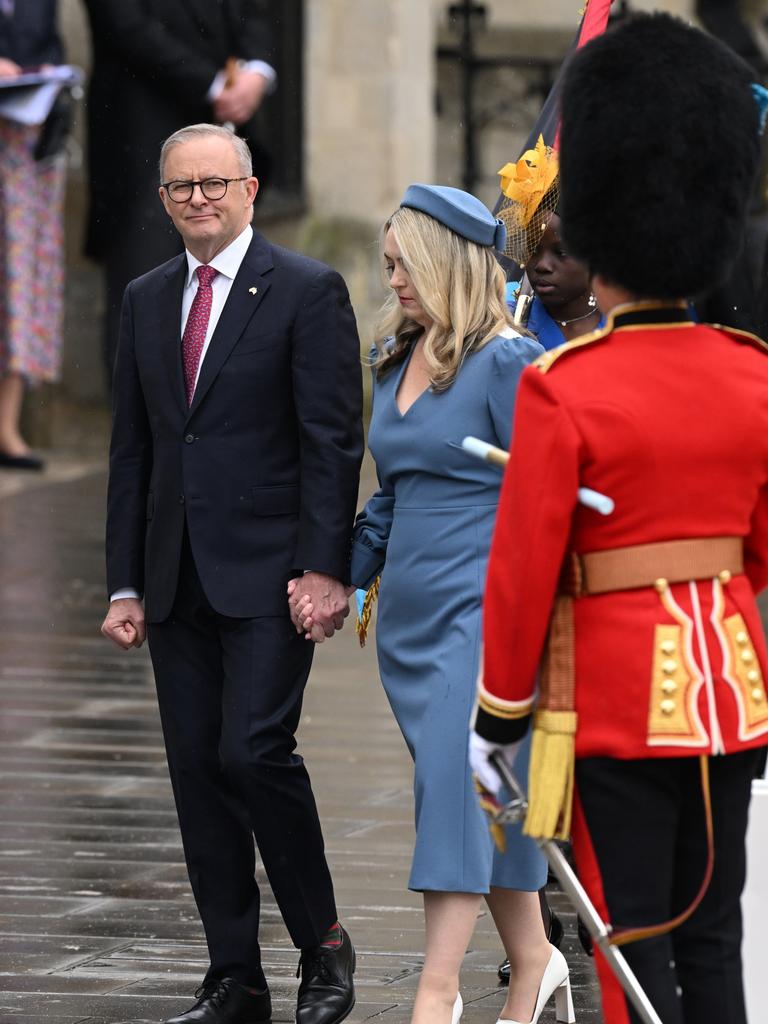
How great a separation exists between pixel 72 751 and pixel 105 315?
5952mm

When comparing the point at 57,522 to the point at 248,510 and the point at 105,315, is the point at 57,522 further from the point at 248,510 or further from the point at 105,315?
the point at 248,510

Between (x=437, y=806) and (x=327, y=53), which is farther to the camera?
(x=327, y=53)

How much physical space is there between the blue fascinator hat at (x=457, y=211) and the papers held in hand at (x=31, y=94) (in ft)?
22.6

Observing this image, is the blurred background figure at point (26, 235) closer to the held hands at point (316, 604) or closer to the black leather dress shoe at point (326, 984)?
the held hands at point (316, 604)

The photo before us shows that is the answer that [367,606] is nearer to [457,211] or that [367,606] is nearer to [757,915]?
[457,211]

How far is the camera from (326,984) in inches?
185

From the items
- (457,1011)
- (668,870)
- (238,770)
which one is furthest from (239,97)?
(668,870)

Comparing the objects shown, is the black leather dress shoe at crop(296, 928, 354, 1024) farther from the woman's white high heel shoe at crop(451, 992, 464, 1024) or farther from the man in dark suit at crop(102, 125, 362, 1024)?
the woman's white high heel shoe at crop(451, 992, 464, 1024)

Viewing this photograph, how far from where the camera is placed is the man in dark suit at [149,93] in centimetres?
1134

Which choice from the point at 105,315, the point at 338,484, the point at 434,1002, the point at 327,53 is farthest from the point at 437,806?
the point at 327,53

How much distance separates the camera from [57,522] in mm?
10719

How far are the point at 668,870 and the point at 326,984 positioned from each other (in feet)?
4.49

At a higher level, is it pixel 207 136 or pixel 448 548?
pixel 207 136

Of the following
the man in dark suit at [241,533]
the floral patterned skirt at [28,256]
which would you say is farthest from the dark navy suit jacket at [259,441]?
the floral patterned skirt at [28,256]
